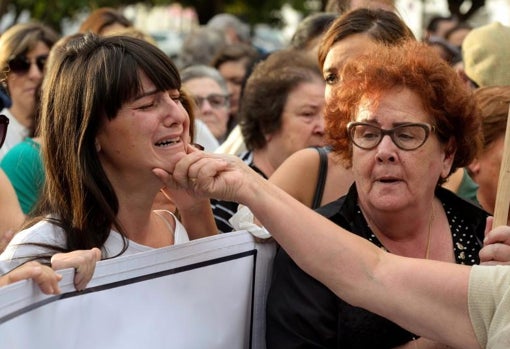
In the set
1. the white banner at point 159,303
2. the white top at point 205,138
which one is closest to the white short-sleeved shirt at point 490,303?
the white banner at point 159,303

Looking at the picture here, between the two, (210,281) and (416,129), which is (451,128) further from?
(210,281)

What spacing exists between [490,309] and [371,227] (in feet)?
2.77

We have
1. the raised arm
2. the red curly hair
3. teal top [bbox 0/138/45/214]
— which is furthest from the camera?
teal top [bbox 0/138/45/214]

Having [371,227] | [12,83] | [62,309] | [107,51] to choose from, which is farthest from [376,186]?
[12,83]

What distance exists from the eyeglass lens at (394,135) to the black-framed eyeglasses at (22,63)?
3923 millimetres

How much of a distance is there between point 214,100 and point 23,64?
1478mm

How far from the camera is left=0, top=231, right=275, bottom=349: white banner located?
2570mm

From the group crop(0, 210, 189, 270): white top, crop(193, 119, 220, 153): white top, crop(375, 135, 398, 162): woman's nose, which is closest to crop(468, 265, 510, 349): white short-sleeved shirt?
crop(375, 135, 398, 162): woman's nose

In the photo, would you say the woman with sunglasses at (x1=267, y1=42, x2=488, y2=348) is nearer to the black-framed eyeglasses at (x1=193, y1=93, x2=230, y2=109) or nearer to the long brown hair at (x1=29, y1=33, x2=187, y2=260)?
the long brown hair at (x1=29, y1=33, x2=187, y2=260)

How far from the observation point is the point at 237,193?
2951mm

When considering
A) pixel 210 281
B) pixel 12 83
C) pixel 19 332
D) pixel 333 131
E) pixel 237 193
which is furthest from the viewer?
pixel 12 83

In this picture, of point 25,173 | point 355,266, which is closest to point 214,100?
point 25,173

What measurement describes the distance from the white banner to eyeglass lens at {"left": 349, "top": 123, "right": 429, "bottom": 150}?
444mm

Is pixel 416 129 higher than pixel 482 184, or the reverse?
pixel 416 129
